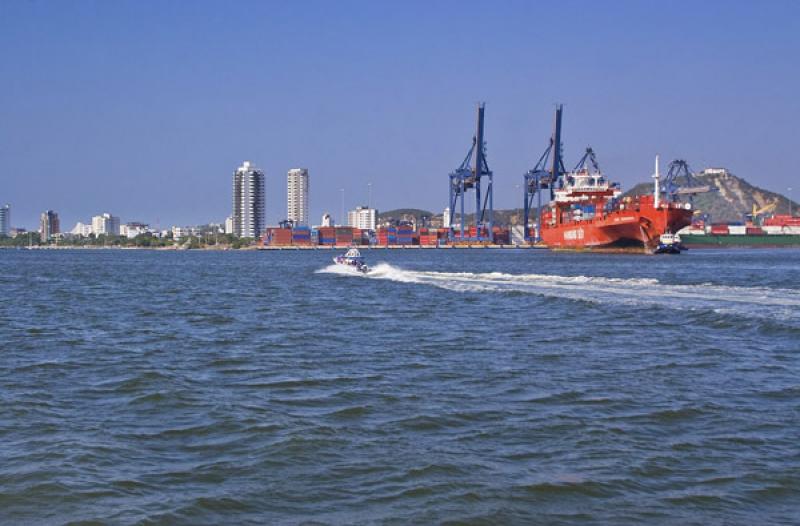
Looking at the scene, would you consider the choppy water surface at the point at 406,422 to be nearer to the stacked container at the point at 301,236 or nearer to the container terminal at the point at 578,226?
→ the container terminal at the point at 578,226

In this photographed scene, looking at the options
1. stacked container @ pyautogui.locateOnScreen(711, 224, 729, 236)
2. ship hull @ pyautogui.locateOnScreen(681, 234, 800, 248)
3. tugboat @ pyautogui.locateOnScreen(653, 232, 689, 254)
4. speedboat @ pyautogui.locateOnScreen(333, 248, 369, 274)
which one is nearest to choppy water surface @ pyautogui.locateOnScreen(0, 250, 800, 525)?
speedboat @ pyautogui.locateOnScreen(333, 248, 369, 274)

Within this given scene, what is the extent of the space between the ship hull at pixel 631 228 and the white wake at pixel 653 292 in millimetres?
34862

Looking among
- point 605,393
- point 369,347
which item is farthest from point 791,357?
point 369,347

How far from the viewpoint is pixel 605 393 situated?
384 inches

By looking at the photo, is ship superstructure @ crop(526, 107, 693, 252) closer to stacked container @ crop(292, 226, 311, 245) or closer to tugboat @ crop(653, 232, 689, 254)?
tugboat @ crop(653, 232, 689, 254)

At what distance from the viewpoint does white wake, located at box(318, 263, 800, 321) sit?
19344 mm

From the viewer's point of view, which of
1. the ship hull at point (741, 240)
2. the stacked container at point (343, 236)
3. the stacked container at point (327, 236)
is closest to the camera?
the ship hull at point (741, 240)

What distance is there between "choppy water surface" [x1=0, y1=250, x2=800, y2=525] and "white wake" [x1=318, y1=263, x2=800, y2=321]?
1.30m

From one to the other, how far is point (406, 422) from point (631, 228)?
63.3 m

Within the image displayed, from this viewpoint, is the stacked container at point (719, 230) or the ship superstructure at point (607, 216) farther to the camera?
the stacked container at point (719, 230)

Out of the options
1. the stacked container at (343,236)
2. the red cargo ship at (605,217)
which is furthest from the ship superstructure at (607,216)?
the stacked container at (343,236)

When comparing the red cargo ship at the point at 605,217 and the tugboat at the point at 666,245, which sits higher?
the red cargo ship at the point at 605,217

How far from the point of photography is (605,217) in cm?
7144

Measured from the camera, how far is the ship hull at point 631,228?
66438 mm
